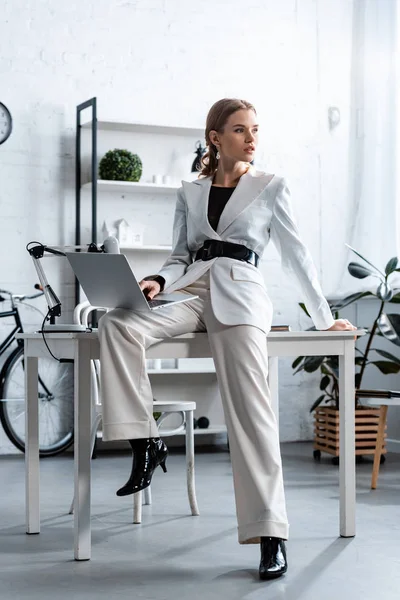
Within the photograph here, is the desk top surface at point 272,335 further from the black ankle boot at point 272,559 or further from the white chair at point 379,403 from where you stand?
the white chair at point 379,403

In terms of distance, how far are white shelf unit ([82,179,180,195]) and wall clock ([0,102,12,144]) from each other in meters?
0.50

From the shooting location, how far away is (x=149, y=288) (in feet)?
8.54

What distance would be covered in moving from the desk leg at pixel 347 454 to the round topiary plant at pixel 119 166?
2.47 m

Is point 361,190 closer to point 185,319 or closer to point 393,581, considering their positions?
point 185,319

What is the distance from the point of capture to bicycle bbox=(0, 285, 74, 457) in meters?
4.84

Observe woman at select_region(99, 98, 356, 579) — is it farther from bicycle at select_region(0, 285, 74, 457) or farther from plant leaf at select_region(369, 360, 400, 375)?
bicycle at select_region(0, 285, 74, 457)

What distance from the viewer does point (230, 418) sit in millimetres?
2371

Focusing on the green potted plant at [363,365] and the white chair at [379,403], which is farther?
the green potted plant at [363,365]

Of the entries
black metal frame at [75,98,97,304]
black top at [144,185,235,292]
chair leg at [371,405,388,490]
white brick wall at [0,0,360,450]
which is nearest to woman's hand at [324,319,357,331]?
black top at [144,185,235,292]

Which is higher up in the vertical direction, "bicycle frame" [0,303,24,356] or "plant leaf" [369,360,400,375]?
"bicycle frame" [0,303,24,356]

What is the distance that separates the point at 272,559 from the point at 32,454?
0.97m

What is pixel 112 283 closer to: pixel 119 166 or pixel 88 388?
pixel 88 388

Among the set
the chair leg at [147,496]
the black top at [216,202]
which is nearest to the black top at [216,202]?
the black top at [216,202]

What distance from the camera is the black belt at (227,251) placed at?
2664mm
